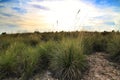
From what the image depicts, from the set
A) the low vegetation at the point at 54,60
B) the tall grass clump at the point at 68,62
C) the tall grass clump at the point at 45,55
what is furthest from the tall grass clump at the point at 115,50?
the tall grass clump at the point at 45,55

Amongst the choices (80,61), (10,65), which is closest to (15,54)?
(10,65)

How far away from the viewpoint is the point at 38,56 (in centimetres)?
757

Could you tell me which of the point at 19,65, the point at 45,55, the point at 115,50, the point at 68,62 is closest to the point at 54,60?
the point at 68,62

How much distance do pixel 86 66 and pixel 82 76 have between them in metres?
0.49

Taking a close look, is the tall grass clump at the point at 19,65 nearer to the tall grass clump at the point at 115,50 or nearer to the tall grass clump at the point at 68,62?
the tall grass clump at the point at 68,62

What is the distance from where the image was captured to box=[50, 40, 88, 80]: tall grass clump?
263 inches

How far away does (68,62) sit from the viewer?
677 cm

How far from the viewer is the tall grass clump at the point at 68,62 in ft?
21.9

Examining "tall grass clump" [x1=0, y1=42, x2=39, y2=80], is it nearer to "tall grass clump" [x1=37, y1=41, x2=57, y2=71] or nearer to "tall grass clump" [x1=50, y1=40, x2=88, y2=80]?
"tall grass clump" [x1=37, y1=41, x2=57, y2=71]

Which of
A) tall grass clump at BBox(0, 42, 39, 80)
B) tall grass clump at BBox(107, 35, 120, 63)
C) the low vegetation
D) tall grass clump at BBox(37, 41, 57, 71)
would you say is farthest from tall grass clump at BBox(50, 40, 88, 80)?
tall grass clump at BBox(107, 35, 120, 63)

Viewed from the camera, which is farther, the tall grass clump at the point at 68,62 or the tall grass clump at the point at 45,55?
the tall grass clump at the point at 45,55

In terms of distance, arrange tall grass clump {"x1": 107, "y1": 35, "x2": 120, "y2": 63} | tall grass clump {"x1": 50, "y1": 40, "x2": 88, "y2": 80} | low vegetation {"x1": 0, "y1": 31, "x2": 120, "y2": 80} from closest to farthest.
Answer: tall grass clump {"x1": 50, "y1": 40, "x2": 88, "y2": 80}, low vegetation {"x1": 0, "y1": 31, "x2": 120, "y2": 80}, tall grass clump {"x1": 107, "y1": 35, "x2": 120, "y2": 63}

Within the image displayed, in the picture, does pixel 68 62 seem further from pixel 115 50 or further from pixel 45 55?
pixel 115 50

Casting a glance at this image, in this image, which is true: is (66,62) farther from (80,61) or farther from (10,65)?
(10,65)
